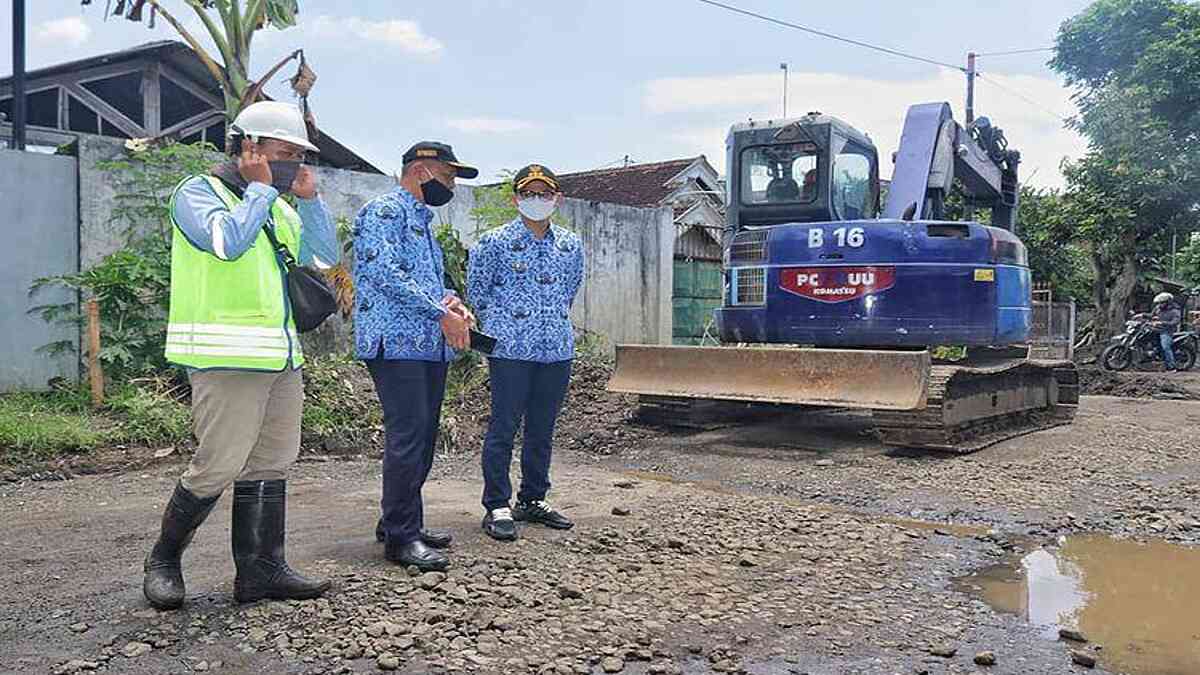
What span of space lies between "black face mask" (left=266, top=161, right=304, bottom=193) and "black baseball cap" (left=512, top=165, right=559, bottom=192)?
1.32 metres

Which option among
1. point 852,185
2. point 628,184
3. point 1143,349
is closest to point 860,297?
point 852,185

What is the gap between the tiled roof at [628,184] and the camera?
73.0ft

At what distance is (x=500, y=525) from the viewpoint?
462 cm

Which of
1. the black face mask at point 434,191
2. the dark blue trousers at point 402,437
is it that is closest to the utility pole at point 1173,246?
the black face mask at point 434,191

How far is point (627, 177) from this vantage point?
78.0 feet

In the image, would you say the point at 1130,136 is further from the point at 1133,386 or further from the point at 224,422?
the point at 224,422

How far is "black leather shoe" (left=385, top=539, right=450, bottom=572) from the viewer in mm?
4016

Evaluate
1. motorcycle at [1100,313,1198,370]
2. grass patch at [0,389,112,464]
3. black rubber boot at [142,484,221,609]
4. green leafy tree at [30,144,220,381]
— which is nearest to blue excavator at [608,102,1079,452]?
green leafy tree at [30,144,220,381]

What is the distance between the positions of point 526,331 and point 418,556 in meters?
1.15

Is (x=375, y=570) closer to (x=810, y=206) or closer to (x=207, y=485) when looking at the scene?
(x=207, y=485)

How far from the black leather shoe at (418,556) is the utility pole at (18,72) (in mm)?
7503

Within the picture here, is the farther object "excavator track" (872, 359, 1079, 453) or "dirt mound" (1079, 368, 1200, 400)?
"dirt mound" (1079, 368, 1200, 400)

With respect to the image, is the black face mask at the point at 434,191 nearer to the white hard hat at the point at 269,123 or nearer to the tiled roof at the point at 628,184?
the white hard hat at the point at 269,123

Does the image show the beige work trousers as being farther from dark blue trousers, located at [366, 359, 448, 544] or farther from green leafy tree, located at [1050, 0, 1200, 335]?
green leafy tree, located at [1050, 0, 1200, 335]
